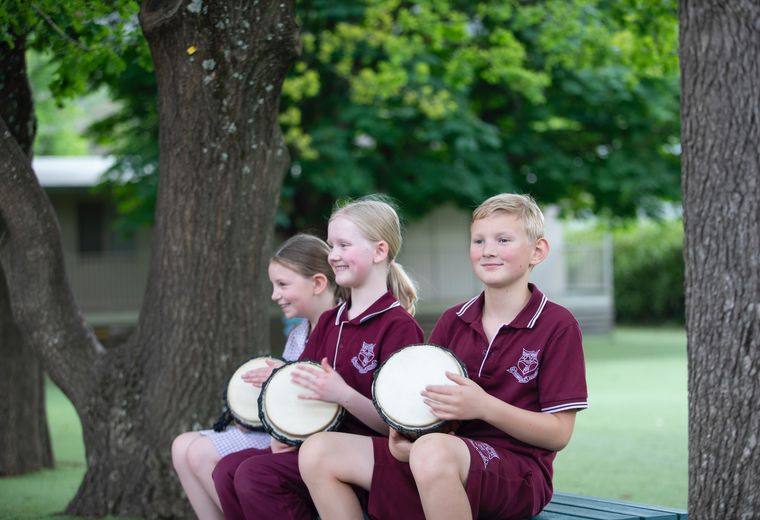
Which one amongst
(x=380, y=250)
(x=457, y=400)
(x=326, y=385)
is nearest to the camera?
(x=457, y=400)

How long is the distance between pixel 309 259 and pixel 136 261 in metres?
19.8

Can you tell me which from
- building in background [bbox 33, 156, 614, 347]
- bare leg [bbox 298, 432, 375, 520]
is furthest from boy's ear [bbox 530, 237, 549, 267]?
building in background [bbox 33, 156, 614, 347]

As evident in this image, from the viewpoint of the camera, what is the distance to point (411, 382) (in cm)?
362

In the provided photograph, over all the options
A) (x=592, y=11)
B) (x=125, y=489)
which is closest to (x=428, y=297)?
(x=592, y=11)

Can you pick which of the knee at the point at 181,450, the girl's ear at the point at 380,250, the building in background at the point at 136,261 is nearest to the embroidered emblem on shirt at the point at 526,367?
the girl's ear at the point at 380,250

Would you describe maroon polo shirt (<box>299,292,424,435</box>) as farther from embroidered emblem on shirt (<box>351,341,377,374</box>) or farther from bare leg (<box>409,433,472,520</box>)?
bare leg (<box>409,433,472,520</box>)

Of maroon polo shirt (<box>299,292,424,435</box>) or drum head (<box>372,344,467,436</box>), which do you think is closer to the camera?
drum head (<box>372,344,467,436</box>)

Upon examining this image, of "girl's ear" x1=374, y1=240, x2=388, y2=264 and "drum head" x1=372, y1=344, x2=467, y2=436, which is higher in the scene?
"girl's ear" x1=374, y1=240, x2=388, y2=264

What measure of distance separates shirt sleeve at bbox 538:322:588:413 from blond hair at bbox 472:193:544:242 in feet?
1.22

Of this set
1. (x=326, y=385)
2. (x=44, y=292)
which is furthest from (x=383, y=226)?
(x=44, y=292)

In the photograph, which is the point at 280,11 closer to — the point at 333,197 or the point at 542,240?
the point at 542,240

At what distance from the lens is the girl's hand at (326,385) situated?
386cm

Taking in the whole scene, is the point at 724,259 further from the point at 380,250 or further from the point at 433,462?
the point at 380,250

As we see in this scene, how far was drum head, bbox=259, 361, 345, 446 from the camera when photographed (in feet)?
12.9
